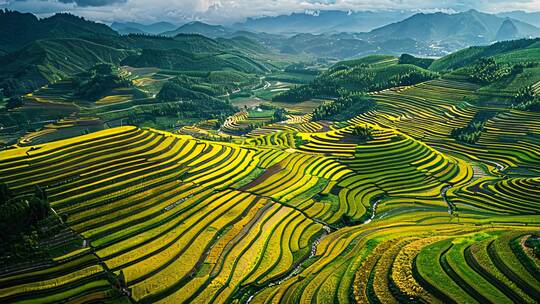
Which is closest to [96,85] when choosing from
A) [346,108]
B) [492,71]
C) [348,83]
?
[346,108]

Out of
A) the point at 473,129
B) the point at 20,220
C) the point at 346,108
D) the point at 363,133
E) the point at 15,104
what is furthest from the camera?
the point at 15,104

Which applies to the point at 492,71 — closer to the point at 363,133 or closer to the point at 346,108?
the point at 346,108

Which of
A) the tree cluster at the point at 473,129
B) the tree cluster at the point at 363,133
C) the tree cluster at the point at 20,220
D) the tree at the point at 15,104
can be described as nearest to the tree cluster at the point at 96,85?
the tree at the point at 15,104

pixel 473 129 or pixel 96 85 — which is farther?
pixel 96 85

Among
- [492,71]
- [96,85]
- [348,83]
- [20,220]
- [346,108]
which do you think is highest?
[492,71]

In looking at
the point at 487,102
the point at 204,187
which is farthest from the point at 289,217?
the point at 487,102

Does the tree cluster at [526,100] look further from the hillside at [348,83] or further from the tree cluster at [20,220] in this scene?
the tree cluster at [20,220]

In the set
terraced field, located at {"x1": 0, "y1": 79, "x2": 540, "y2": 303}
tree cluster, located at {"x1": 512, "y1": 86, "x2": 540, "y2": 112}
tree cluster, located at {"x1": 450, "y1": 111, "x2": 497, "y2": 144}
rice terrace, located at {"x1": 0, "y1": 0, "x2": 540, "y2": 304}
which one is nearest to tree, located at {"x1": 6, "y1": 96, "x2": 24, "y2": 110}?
rice terrace, located at {"x1": 0, "y1": 0, "x2": 540, "y2": 304}

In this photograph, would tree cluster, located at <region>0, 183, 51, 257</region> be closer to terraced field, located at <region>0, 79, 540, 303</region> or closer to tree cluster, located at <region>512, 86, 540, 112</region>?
terraced field, located at <region>0, 79, 540, 303</region>

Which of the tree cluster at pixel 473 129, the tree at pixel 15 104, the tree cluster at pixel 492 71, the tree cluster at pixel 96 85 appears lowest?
the tree at pixel 15 104

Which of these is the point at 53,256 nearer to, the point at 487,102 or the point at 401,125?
the point at 401,125
